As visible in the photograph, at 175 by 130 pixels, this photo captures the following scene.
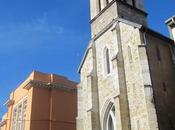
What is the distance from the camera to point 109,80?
25672 millimetres

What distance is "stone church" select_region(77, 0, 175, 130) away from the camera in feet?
71.3

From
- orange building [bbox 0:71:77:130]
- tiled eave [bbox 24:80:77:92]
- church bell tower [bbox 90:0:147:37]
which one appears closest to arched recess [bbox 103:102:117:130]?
orange building [bbox 0:71:77:130]

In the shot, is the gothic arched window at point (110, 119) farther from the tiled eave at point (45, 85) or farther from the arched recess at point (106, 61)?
the tiled eave at point (45, 85)

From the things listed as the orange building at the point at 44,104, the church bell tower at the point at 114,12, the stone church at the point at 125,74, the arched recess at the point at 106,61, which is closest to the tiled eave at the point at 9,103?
the orange building at the point at 44,104

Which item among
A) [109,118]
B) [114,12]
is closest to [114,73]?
[109,118]

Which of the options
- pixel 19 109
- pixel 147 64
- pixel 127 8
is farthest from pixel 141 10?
pixel 19 109

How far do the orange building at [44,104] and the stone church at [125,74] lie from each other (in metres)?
3.82

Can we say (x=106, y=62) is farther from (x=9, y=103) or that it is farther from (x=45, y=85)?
(x=9, y=103)

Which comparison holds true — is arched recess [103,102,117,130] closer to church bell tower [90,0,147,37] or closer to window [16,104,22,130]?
church bell tower [90,0,147,37]

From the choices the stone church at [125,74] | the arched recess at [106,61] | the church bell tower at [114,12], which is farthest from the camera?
the church bell tower at [114,12]

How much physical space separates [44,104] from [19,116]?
3226mm

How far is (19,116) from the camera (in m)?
31.9

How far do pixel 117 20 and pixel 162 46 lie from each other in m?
4.47

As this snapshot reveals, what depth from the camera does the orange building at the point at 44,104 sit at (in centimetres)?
2978
